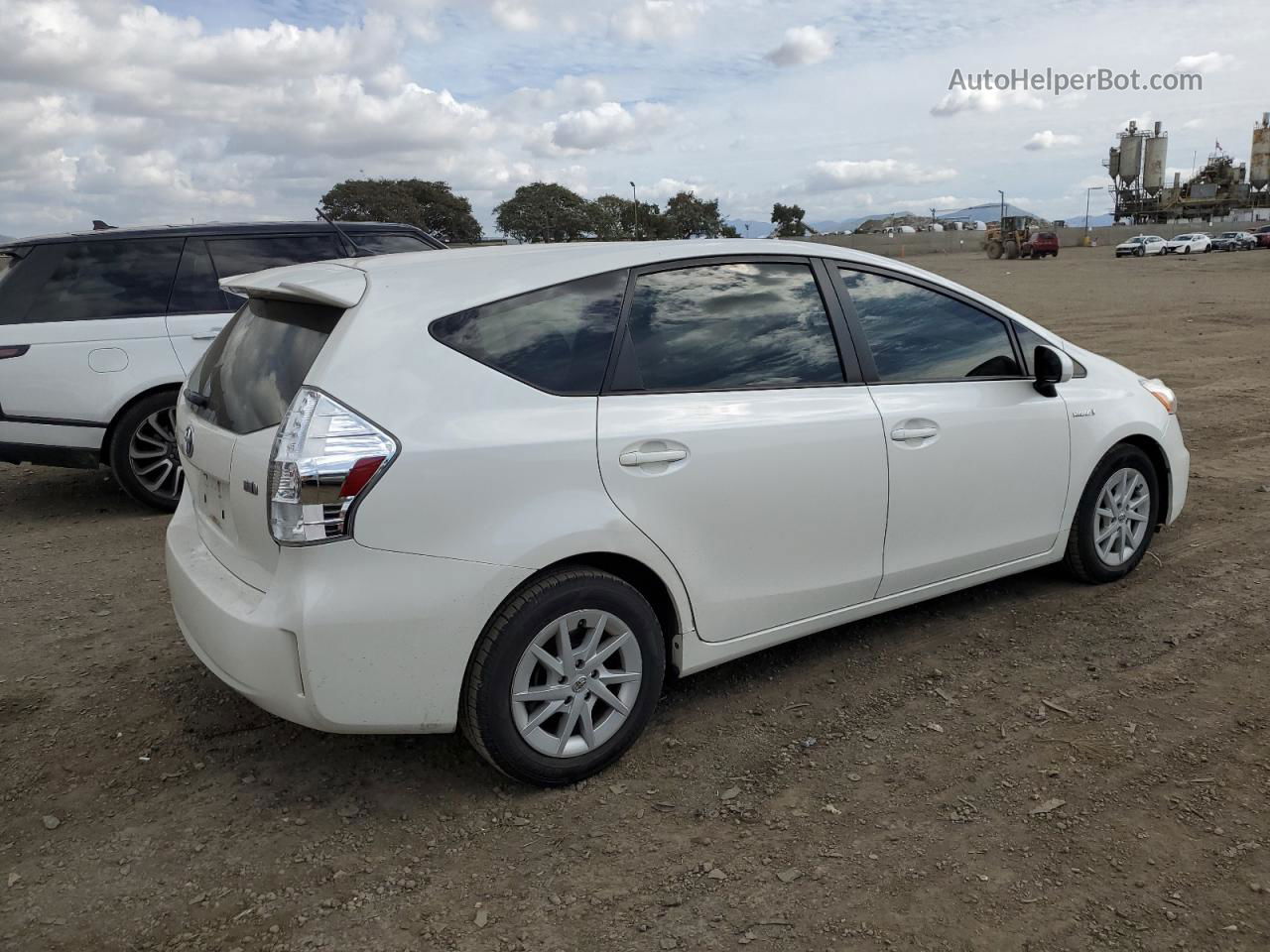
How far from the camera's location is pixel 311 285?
10.0 ft

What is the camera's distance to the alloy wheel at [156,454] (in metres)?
6.44

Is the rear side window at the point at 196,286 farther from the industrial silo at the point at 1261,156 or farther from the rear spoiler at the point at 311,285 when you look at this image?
the industrial silo at the point at 1261,156

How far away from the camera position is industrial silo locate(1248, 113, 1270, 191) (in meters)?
96.5

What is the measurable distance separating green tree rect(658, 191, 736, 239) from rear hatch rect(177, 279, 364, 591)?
68.8 meters

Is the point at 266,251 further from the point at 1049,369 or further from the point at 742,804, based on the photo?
the point at 742,804

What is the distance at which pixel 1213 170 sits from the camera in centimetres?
9981

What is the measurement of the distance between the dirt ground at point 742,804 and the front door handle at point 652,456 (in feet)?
3.26

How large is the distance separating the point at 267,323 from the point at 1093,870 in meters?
2.92

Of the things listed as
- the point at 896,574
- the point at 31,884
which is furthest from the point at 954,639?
the point at 31,884

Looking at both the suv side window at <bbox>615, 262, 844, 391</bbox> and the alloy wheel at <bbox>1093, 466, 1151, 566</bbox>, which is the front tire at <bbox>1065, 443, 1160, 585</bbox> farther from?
the suv side window at <bbox>615, 262, 844, 391</bbox>

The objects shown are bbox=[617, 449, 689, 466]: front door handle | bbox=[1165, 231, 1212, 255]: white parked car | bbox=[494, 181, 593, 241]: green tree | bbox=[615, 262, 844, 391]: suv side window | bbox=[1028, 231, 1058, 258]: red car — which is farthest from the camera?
bbox=[494, 181, 593, 241]: green tree

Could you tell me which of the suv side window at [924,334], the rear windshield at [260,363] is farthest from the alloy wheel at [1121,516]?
the rear windshield at [260,363]

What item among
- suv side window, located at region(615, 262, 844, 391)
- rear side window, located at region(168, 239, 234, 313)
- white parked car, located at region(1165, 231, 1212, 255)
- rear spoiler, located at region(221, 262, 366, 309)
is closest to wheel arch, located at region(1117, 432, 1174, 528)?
suv side window, located at region(615, 262, 844, 391)

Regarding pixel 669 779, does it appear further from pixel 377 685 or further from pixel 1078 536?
pixel 1078 536
